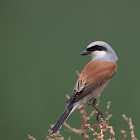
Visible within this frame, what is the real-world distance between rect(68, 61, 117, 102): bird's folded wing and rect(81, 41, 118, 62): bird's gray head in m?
0.04

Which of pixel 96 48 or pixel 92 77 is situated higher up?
pixel 96 48

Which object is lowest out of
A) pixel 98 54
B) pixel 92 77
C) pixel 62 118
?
pixel 62 118

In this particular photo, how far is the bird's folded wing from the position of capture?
7.32 ft

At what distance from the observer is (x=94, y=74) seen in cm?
228

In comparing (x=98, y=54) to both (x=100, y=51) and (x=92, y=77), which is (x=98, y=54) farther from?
(x=92, y=77)

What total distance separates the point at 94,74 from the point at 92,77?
3cm

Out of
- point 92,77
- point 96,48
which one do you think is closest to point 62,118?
point 92,77

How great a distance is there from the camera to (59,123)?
1955 millimetres

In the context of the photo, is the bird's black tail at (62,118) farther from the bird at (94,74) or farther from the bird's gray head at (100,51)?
the bird's gray head at (100,51)

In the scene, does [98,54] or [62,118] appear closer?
[62,118]

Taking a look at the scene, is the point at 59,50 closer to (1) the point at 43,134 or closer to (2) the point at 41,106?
(2) the point at 41,106

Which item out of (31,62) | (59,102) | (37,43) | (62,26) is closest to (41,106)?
(59,102)

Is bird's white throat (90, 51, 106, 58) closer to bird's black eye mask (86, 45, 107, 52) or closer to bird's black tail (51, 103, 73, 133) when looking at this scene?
bird's black eye mask (86, 45, 107, 52)

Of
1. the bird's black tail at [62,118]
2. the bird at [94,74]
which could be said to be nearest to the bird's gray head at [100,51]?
the bird at [94,74]
